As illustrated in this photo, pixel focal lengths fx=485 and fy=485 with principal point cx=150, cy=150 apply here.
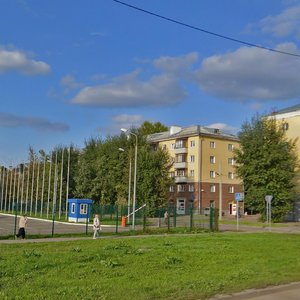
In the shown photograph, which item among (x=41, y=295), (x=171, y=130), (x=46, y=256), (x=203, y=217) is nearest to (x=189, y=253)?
(x=46, y=256)

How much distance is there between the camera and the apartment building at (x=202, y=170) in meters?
85.5

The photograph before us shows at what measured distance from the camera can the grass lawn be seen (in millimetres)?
9180

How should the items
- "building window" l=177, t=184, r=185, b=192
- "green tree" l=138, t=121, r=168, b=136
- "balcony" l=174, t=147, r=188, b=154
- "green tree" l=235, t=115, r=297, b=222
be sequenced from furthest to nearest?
"green tree" l=138, t=121, r=168, b=136 → "balcony" l=174, t=147, r=188, b=154 → "building window" l=177, t=184, r=185, b=192 → "green tree" l=235, t=115, r=297, b=222

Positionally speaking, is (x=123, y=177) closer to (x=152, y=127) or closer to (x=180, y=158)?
(x=180, y=158)

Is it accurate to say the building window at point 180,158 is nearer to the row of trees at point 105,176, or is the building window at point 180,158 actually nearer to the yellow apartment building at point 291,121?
the row of trees at point 105,176

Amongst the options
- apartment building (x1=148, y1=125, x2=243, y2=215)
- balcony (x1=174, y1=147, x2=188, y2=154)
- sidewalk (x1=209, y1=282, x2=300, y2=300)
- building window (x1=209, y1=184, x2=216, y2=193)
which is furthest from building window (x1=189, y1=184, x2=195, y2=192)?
sidewalk (x1=209, y1=282, x2=300, y2=300)

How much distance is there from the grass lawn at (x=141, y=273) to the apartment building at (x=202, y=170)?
68.4 m

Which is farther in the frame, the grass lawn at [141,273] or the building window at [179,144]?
the building window at [179,144]

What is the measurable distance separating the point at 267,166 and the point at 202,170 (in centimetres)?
2700

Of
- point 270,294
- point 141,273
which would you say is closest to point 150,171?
point 141,273

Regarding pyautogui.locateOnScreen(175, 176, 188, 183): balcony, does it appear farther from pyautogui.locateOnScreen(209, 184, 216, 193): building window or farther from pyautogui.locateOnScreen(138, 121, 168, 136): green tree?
pyautogui.locateOnScreen(138, 121, 168, 136): green tree

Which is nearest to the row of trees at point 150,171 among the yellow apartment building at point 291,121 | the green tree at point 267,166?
the green tree at point 267,166

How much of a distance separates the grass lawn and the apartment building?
68.4m

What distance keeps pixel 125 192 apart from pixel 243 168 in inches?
658
